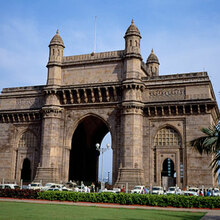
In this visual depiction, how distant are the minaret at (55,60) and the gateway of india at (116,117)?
123 millimetres

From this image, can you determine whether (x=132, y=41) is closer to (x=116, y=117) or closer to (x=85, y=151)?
(x=116, y=117)

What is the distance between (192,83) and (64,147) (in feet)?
54.9

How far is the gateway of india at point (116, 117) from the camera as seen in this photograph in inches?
1468

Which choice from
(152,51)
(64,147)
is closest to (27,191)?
(64,147)

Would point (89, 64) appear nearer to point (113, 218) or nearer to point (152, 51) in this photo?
point (152, 51)

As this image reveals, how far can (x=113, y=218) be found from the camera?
18250 mm

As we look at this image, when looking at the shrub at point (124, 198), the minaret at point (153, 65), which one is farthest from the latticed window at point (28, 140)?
the minaret at point (153, 65)

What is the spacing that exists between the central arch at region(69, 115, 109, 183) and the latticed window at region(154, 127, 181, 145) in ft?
32.3

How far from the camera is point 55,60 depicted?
43219mm

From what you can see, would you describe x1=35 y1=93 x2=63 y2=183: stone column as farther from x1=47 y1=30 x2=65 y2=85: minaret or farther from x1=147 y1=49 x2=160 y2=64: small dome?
x1=147 y1=49 x2=160 y2=64: small dome

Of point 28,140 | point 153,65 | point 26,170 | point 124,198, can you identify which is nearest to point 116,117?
point 28,140

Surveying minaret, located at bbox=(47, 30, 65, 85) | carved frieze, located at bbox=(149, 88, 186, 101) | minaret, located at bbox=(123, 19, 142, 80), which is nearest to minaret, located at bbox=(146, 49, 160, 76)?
minaret, located at bbox=(123, 19, 142, 80)

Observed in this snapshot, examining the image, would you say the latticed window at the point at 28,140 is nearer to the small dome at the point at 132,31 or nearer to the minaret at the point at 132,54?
the minaret at the point at 132,54

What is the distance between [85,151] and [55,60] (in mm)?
13474
